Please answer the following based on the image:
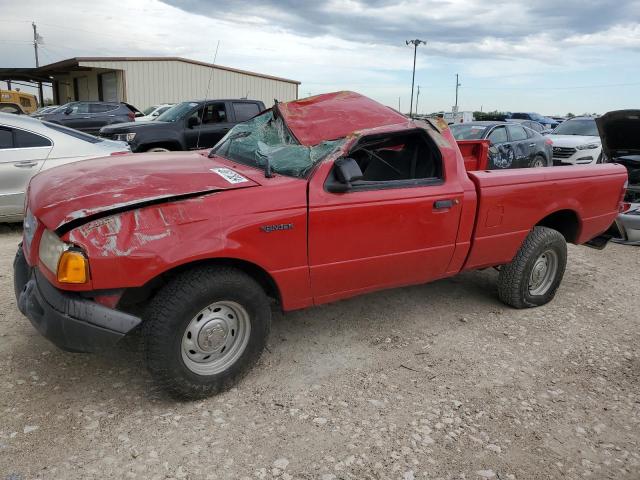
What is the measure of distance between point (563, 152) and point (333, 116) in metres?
11.0

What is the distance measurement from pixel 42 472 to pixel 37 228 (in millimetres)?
1310

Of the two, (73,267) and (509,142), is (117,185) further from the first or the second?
(509,142)

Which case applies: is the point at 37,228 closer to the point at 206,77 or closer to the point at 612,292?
the point at 612,292

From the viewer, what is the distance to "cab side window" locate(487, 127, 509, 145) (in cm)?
1101

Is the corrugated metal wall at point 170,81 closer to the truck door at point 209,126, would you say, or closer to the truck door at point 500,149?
the truck door at point 209,126

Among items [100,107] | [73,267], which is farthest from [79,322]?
[100,107]

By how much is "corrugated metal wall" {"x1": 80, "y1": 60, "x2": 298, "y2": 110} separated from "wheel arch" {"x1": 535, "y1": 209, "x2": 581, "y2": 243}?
91.6 feet

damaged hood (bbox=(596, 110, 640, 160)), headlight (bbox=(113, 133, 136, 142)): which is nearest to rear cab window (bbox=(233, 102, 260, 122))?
headlight (bbox=(113, 133, 136, 142))

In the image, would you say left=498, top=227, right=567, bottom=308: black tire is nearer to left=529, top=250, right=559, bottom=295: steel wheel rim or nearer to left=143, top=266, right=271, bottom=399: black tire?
left=529, top=250, right=559, bottom=295: steel wheel rim

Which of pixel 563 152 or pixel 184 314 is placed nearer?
pixel 184 314

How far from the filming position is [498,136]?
11203mm

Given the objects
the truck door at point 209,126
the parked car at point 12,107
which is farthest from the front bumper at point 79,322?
the parked car at point 12,107

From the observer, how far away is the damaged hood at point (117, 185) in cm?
279

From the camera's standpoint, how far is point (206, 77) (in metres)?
31.1
